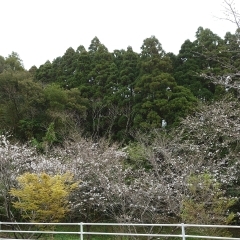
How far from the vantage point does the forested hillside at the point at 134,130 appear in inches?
517

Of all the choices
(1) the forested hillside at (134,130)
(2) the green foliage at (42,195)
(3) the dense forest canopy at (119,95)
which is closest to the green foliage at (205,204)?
(1) the forested hillside at (134,130)

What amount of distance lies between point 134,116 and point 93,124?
3151 mm

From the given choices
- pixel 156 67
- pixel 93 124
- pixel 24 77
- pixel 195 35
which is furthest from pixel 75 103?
pixel 195 35

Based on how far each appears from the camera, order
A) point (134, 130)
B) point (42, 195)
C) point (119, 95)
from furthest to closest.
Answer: point (119, 95) < point (134, 130) < point (42, 195)

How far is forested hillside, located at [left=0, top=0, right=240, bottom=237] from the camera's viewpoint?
13125 millimetres

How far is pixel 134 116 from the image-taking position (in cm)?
2352

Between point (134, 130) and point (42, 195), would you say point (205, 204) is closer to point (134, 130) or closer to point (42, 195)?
point (42, 195)

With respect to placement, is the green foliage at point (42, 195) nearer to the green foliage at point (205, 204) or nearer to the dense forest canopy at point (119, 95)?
the green foliage at point (205, 204)

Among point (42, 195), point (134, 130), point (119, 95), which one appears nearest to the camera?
point (42, 195)

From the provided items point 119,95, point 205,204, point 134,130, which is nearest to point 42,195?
point 205,204

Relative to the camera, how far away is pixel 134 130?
72.3ft

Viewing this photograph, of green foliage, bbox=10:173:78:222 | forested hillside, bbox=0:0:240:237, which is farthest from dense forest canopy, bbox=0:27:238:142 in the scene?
green foliage, bbox=10:173:78:222

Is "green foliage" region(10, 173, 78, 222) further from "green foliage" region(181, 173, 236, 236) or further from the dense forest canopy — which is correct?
the dense forest canopy

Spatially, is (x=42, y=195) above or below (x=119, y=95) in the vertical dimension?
below
